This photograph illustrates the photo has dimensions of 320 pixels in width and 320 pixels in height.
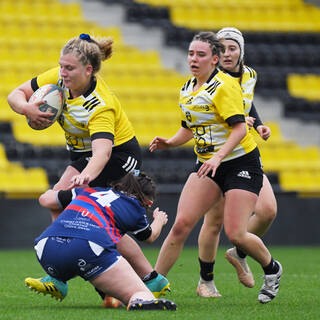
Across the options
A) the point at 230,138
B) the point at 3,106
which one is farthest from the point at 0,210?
the point at 230,138

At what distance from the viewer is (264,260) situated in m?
5.35

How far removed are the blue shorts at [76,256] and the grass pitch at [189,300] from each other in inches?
9.2

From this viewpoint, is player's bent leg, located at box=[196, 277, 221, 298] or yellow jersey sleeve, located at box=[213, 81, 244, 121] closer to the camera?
yellow jersey sleeve, located at box=[213, 81, 244, 121]

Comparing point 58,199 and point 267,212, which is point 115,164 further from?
point 267,212

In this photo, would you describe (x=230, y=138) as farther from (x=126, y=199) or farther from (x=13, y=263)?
(x=13, y=263)

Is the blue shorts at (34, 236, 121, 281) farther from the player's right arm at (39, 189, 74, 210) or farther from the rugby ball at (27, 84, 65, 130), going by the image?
the rugby ball at (27, 84, 65, 130)

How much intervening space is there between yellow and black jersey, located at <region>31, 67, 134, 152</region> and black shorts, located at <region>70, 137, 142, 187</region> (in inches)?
1.6

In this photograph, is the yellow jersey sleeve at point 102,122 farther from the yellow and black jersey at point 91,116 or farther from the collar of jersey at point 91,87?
the collar of jersey at point 91,87

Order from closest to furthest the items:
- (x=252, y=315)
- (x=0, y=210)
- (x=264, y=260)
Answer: (x=252, y=315), (x=264, y=260), (x=0, y=210)

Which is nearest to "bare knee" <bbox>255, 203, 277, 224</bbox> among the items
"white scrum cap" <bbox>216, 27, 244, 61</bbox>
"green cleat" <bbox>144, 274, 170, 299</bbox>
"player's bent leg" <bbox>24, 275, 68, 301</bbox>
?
"white scrum cap" <bbox>216, 27, 244, 61</bbox>

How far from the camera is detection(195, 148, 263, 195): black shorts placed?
5328 mm

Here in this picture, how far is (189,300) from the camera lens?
17.9 ft

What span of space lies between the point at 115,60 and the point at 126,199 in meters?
9.04

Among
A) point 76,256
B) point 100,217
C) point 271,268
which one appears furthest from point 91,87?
point 271,268
